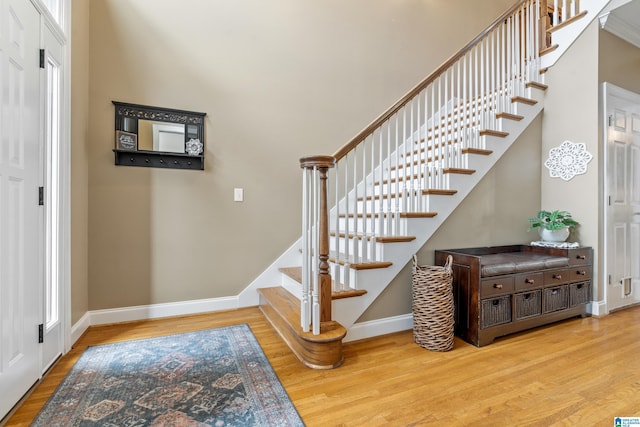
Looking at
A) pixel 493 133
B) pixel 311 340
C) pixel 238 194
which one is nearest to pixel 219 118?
pixel 238 194

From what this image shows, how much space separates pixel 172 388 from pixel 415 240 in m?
1.96

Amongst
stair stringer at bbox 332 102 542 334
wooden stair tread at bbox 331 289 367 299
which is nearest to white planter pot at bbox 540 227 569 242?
stair stringer at bbox 332 102 542 334

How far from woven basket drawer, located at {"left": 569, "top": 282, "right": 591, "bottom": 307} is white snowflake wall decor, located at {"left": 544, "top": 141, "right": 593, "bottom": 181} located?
43.1 inches

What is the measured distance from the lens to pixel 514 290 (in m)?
2.42

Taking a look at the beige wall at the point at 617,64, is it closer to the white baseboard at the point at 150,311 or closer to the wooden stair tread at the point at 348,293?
the wooden stair tread at the point at 348,293

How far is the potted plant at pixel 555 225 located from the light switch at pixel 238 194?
2.97 m

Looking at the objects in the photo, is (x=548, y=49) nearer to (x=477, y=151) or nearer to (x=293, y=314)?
(x=477, y=151)

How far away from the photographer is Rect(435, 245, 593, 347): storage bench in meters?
2.27

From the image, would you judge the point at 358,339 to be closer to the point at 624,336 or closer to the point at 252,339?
the point at 252,339

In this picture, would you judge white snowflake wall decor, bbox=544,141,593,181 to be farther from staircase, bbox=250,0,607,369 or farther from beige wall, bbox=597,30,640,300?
staircase, bbox=250,0,607,369

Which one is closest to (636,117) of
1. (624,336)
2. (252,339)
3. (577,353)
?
(624,336)

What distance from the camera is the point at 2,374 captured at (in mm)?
1398

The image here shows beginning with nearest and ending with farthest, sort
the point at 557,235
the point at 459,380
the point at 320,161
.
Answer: the point at 459,380 → the point at 320,161 → the point at 557,235

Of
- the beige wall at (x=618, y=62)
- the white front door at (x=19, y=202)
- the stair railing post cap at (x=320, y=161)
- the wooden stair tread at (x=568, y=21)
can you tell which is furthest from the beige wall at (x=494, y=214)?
the white front door at (x=19, y=202)
